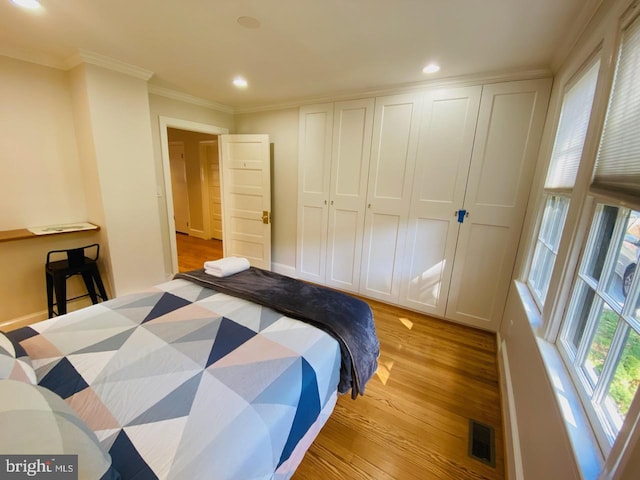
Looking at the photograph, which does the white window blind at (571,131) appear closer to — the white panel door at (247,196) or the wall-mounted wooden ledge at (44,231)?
the white panel door at (247,196)

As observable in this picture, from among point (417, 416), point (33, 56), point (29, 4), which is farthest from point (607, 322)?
point (33, 56)

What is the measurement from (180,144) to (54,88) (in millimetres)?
3476

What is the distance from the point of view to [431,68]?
221 centimetres

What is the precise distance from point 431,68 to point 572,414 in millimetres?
2479

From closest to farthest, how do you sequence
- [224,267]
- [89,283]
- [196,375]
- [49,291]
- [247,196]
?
1. [196,375]
2. [224,267]
3. [49,291]
4. [89,283]
5. [247,196]

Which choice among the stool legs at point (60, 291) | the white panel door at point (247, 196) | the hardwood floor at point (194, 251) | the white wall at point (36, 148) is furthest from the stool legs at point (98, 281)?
the white panel door at point (247, 196)

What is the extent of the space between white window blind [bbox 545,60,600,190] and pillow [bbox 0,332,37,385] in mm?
2533

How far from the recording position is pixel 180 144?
18.6 ft

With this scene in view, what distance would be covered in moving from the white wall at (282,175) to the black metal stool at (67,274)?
2.08 m

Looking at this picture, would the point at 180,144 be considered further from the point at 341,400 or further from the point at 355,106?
the point at 341,400

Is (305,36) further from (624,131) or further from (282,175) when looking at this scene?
(282,175)

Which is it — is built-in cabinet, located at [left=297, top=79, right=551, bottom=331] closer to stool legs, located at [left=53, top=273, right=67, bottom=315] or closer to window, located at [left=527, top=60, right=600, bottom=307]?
window, located at [left=527, top=60, right=600, bottom=307]

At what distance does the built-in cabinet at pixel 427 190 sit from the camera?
2.29 meters

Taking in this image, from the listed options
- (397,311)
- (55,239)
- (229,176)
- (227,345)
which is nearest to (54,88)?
(55,239)
